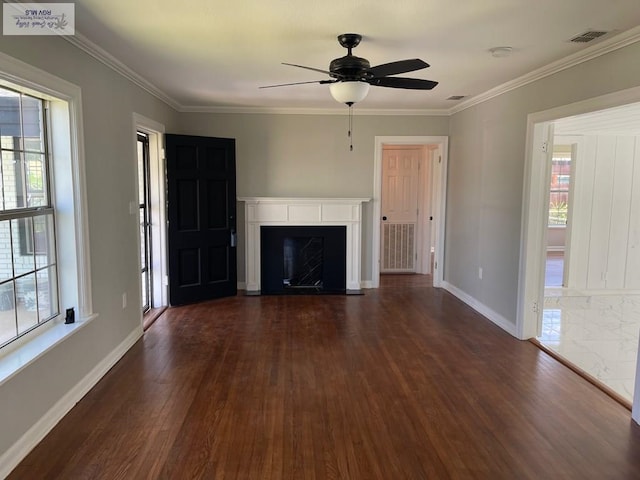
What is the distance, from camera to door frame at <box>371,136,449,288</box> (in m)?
6.11

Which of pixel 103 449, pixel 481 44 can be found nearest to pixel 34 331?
pixel 103 449

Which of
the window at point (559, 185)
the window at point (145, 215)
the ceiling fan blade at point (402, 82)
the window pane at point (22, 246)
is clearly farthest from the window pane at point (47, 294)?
the window at point (559, 185)

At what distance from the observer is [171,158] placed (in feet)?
16.6

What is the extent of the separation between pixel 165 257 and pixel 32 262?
242 cm

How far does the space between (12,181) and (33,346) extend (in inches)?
37.6

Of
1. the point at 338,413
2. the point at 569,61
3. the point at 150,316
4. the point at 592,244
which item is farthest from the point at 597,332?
the point at 150,316

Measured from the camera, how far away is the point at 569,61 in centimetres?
341

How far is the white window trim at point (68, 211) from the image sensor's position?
2.74 m

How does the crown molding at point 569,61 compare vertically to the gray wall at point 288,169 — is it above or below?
above

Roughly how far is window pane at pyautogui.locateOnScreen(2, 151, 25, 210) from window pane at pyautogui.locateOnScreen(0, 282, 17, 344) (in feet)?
1.49

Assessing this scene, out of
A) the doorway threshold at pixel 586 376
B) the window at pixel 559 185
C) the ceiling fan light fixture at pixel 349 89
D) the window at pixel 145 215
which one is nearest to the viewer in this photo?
the ceiling fan light fixture at pixel 349 89

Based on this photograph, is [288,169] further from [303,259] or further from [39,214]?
[39,214]

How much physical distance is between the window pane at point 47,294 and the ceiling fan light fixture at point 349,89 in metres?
2.24

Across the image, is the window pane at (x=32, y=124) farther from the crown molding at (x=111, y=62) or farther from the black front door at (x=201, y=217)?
the black front door at (x=201, y=217)
